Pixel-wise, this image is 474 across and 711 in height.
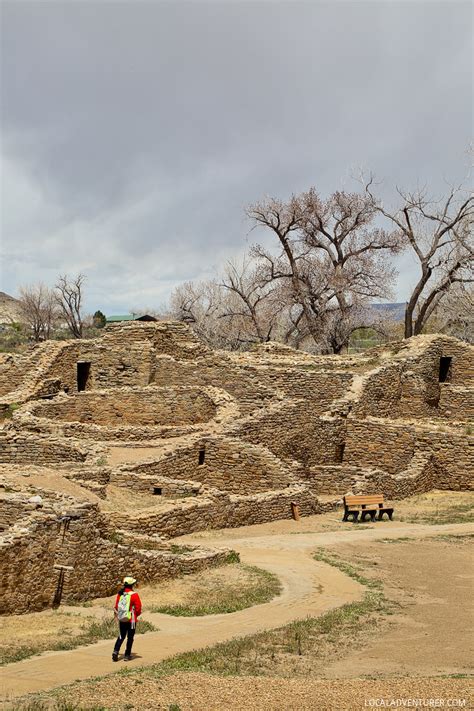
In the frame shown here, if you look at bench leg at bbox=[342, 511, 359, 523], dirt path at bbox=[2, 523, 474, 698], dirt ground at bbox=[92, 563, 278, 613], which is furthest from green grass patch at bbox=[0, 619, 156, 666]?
bench leg at bbox=[342, 511, 359, 523]

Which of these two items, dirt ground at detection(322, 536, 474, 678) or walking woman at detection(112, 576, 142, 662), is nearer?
dirt ground at detection(322, 536, 474, 678)

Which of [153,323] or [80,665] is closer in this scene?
[80,665]

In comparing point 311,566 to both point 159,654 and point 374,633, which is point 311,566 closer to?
point 374,633

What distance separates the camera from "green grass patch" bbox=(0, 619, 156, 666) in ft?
28.9

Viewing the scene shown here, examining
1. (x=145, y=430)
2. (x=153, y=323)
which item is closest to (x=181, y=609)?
(x=145, y=430)

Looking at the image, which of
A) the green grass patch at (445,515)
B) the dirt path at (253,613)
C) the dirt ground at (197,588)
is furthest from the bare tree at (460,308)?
the dirt ground at (197,588)

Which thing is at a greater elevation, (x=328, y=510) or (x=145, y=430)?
(x=145, y=430)

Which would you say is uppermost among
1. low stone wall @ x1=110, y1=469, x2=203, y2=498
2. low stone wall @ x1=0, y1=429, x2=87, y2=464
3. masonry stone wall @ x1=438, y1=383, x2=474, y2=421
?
masonry stone wall @ x1=438, y1=383, x2=474, y2=421

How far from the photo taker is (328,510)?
63.3ft

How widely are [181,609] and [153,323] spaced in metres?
18.8

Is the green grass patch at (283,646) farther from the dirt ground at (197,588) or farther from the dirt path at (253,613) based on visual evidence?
the dirt ground at (197,588)

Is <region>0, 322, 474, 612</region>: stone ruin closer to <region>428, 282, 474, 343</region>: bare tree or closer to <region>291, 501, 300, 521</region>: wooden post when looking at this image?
<region>291, 501, 300, 521</region>: wooden post

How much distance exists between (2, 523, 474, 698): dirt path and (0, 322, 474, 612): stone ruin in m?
1.34

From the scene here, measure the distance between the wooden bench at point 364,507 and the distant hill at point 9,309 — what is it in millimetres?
67180
